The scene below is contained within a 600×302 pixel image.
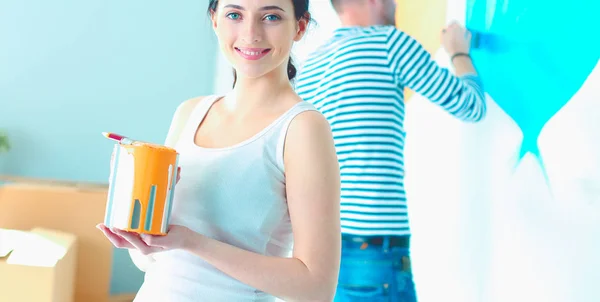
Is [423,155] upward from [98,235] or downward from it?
upward

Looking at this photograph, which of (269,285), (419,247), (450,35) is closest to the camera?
(269,285)

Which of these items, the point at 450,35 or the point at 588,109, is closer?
the point at 588,109

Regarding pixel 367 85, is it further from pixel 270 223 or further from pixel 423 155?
pixel 270 223

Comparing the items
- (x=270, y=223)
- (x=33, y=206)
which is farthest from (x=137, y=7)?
(x=270, y=223)

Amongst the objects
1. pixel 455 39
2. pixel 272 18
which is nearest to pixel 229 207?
pixel 272 18

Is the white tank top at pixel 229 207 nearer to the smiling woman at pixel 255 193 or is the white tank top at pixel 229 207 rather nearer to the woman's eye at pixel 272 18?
the smiling woman at pixel 255 193

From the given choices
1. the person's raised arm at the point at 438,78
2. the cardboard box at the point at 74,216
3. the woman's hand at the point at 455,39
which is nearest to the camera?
the person's raised arm at the point at 438,78

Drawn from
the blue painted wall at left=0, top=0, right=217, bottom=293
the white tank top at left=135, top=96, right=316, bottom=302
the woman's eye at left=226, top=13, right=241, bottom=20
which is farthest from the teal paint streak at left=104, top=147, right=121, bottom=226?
the blue painted wall at left=0, top=0, right=217, bottom=293

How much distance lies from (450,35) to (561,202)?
54 centimetres

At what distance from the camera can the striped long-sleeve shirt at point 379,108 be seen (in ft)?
4.28

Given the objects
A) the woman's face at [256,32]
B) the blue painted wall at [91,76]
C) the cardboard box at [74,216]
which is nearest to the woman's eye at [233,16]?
the woman's face at [256,32]

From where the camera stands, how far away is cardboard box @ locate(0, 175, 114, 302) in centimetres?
227

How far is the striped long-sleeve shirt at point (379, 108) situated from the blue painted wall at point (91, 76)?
5.18 feet

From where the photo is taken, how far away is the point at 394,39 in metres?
1.29
